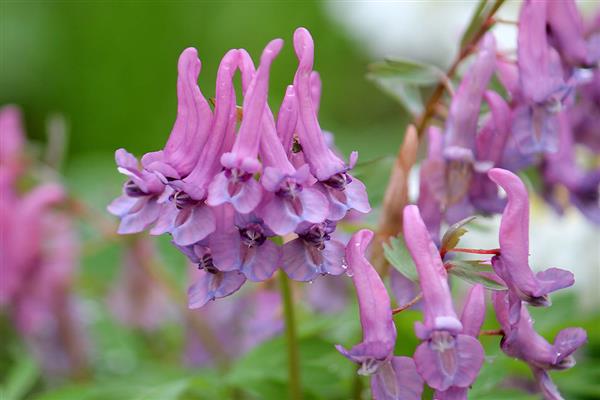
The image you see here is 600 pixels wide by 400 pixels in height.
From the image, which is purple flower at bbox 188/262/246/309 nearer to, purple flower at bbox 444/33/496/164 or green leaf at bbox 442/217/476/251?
green leaf at bbox 442/217/476/251

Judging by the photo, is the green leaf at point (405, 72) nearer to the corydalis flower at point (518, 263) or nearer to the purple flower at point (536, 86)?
the purple flower at point (536, 86)

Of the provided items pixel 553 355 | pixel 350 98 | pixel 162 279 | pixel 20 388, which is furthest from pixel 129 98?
pixel 553 355

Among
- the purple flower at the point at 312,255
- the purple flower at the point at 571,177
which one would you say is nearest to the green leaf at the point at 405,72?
the purple flower at the point at 571,177

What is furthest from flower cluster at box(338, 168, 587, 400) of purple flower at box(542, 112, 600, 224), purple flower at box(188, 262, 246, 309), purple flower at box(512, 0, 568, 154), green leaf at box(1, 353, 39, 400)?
green leaf at box(1, 353, 39, 400)

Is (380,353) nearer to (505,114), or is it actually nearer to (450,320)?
(450,320)

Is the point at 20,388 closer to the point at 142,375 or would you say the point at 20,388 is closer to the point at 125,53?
the point at 142,375

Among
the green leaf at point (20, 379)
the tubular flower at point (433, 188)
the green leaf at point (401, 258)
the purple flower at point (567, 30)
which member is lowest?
the green leaf at point (20, 379)
